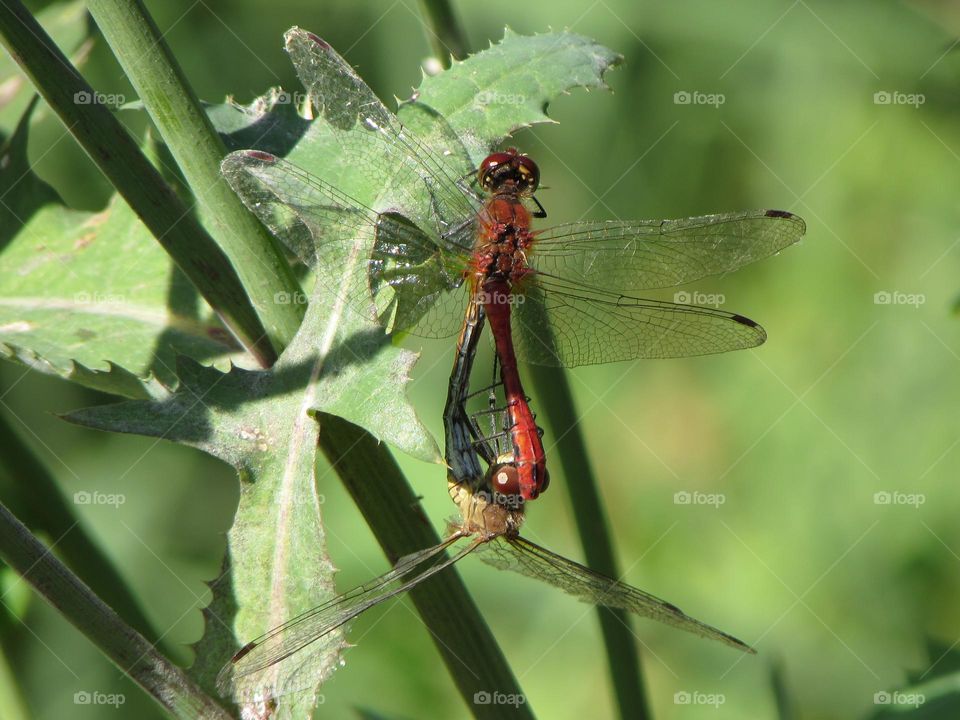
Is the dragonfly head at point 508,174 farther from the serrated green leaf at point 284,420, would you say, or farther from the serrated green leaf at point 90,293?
the serrated green leaf at point 90,293

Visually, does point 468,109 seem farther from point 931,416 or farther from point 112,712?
point 931,416

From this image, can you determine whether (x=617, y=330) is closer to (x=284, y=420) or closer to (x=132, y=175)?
(x=284, y=420)

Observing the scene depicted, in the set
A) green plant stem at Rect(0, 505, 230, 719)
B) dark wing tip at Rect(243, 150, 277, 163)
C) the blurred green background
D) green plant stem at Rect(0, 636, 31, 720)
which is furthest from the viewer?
the blurred green background

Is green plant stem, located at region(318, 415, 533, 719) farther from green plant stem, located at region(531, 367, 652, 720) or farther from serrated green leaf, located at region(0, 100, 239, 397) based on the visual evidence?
green plant stem, located at region(531, 367, 652, 720)

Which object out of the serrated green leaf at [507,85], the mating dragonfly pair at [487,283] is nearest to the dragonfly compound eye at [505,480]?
the mating dragonfly pair at [487,283]

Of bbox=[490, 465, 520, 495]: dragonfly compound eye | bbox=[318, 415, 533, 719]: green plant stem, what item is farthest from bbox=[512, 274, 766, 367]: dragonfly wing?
bbox=[318, 415, 533, 719]: green plant stem

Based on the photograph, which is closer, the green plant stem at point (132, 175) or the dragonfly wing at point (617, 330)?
the green plant stem at point (132, 175)
